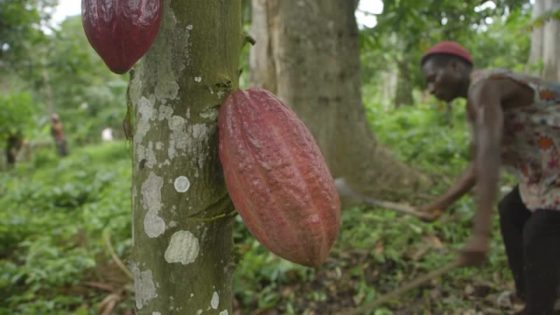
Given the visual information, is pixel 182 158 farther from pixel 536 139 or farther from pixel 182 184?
pixel 536 139

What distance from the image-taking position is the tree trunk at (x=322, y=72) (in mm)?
3404

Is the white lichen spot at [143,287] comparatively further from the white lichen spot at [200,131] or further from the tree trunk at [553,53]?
the tree trunk at [553,53]

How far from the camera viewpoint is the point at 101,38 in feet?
2.64

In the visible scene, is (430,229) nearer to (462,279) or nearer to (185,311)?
Answer: (462,279)

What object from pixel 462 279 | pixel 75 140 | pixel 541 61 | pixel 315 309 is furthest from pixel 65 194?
pixel 75 140

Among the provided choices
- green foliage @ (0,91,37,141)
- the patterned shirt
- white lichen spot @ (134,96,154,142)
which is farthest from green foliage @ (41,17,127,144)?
white lichen spot @ (134,96,154,142)

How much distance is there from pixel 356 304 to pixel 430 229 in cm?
80

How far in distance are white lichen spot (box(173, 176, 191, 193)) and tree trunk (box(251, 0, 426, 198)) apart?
2415mm

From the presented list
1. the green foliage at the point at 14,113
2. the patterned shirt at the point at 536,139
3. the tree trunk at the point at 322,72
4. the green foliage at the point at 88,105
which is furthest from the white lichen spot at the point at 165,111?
the green foliage at the point at 88,105

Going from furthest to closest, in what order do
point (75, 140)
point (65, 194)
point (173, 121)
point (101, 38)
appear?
point (75, 140), point (65, 194), point (173, 121), point (101, 38)

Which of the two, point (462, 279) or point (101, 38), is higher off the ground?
point (101, 38)

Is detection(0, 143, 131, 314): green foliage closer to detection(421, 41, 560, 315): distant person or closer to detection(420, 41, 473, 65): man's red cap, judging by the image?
detection(421, 41, 560, 315): distant person

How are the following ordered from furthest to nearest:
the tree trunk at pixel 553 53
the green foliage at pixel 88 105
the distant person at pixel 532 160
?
the green foliage at pixel 88 105 → the tree trunk at pixel 553 53 → the distant person at pixel 532 160

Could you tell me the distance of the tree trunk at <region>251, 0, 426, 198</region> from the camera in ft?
11.2
